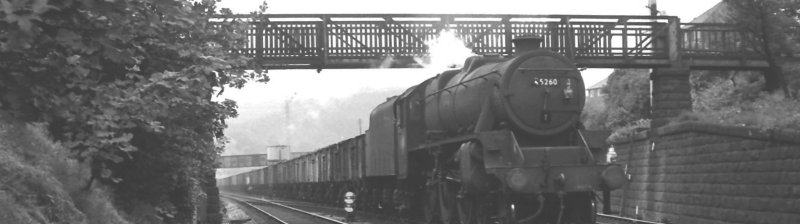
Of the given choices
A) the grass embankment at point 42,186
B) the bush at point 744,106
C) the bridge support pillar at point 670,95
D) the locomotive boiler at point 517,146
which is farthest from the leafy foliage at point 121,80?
the bridge support pillar at point 670,95

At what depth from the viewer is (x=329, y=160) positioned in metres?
31.7

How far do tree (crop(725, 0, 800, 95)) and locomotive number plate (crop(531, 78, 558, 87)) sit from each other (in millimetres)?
12112

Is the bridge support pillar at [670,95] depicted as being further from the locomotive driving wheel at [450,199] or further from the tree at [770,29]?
the locomotive driving wheel at [450,199]

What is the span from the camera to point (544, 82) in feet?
39.4

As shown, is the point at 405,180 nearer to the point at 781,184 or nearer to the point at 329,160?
the point at 781,184

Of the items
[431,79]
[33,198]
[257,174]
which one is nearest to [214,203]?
[431,79]

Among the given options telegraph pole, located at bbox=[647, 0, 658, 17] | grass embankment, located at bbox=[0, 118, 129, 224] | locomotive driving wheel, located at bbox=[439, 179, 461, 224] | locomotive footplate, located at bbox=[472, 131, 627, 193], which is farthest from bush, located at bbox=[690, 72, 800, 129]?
grass embankment, located at bbox=[0, 118, 129, 224]

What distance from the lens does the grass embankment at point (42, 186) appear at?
8203 millimetres

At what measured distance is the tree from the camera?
70.8ft

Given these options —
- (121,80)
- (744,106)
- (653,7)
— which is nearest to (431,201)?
(121,80)

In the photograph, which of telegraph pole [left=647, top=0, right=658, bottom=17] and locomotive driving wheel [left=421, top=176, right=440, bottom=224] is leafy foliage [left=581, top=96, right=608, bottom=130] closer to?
telegraph pole [left=647, top=0, right=658, bottom=17]

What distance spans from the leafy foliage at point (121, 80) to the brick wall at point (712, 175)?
903 cm

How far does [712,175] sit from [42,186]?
12.8 metres

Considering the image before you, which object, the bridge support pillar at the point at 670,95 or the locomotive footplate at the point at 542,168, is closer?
the locomotive footplate at the point at 542,168
